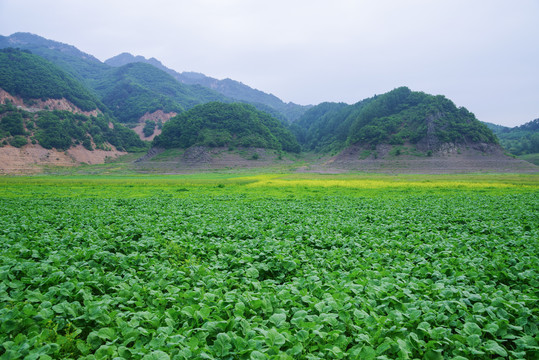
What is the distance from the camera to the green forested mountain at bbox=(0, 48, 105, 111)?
140500 mm

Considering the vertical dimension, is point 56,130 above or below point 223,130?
below

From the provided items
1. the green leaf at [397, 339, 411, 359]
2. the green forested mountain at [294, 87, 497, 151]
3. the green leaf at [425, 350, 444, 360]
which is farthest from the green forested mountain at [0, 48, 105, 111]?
the green leaf at [425, 350, 444, 360]

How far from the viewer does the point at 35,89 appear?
143750mm

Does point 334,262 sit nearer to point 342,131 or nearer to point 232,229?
point 232,229

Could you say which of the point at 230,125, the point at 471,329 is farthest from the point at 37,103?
the point at 471,329

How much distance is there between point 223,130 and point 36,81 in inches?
4375

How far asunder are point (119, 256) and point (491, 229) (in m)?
14.2

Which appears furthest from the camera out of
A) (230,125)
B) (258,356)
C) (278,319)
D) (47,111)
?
(230,125)

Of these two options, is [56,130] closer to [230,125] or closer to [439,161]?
[230,125]

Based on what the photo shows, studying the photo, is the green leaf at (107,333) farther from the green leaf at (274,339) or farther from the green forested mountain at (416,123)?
the green forested mountain at (416,123)

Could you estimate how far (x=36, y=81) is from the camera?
486 feet

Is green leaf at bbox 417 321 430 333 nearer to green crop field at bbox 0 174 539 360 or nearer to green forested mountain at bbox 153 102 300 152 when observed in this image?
green crop field at bbox 0 174 539 360

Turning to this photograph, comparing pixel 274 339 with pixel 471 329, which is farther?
pixel 471 329

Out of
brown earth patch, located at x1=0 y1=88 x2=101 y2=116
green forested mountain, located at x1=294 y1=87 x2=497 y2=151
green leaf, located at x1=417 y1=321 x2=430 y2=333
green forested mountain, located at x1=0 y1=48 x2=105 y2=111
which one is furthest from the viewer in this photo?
green forested mountain, located at x1=0 y1=48 x2=105 y2=111
